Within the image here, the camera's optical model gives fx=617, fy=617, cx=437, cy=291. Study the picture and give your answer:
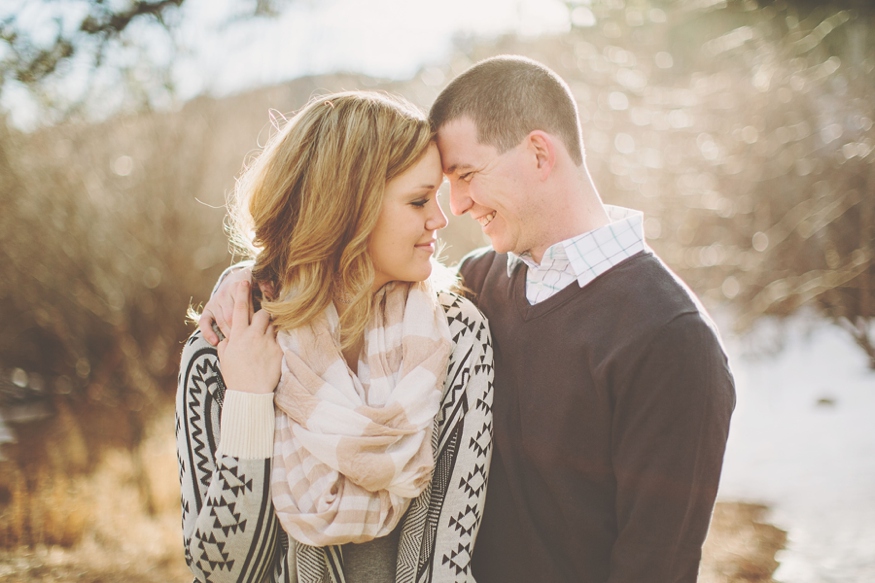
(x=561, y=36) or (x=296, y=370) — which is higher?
(x=561, y=36)

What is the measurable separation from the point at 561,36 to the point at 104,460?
5.90 meters

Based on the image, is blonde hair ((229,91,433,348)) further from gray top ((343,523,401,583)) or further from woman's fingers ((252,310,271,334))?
gray top ((343,523,401,583))

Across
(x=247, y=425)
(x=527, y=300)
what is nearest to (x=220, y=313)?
(x=247, y=425)

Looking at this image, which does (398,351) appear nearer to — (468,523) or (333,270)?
(333,270)

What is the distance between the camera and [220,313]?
1800mm

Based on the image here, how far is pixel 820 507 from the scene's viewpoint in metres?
4.18

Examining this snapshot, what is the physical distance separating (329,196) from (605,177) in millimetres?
4335

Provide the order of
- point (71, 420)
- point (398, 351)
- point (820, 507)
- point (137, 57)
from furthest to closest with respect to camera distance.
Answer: point (71, 420), point (137, 57), point (820, 507), point (398, 351)

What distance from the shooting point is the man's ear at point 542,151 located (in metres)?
1.93

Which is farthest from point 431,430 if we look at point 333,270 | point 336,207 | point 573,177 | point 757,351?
point 757,351

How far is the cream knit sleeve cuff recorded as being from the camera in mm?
1593

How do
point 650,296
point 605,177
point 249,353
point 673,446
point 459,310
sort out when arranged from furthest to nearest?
point 605,177 < point 459,310 < point 249,353 < point 650,296 < point 673,446

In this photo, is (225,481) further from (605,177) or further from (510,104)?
(605,177)

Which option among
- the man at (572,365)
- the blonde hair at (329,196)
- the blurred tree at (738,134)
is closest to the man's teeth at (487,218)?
the man at (572,365)
